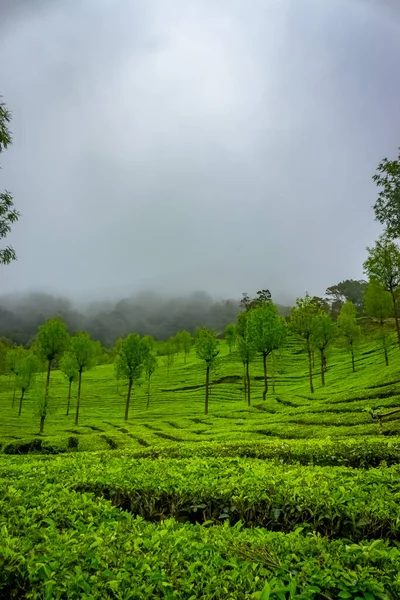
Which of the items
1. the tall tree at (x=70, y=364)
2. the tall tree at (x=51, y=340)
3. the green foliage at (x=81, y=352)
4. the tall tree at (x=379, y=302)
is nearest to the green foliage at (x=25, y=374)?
the tall tree at (x=70, y=364)

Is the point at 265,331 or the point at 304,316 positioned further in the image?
the point at 304,316

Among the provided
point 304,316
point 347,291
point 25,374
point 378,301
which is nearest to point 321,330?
point 304,316

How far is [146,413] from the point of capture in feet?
167

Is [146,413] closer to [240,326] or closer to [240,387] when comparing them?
[240,326]

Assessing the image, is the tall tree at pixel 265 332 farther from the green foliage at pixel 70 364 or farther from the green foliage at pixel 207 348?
the green foliage at pixel 70 364

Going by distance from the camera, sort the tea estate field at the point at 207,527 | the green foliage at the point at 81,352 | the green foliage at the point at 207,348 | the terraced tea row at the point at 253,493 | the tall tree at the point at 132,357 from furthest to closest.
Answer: the green foliage at the point at 207,348 < the green foliage at the point at 81,352 < the tall tree at the point at 132,357 < the terraced tea row at the point at 253,493 < the tea estate field at the point at 207,527

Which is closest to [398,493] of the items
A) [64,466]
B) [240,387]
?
[64,466]

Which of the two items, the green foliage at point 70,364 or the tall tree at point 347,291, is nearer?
the green foliage at point 70,364

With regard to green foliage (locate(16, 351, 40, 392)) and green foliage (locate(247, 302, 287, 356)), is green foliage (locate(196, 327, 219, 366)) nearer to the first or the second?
green foliage (locate(247, 302, 287, 356))

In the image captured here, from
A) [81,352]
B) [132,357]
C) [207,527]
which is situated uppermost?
[81,352]

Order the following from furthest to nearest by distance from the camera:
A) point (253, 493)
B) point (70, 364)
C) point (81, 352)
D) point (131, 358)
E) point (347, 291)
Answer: point (347, 291)
point (70, 364)
point (81, 352)
point (131, 358)
point (253, 493)

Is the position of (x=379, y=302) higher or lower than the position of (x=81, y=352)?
higher

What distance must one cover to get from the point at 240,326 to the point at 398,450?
41.6 m

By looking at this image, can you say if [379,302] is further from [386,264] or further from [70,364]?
[70,364]
